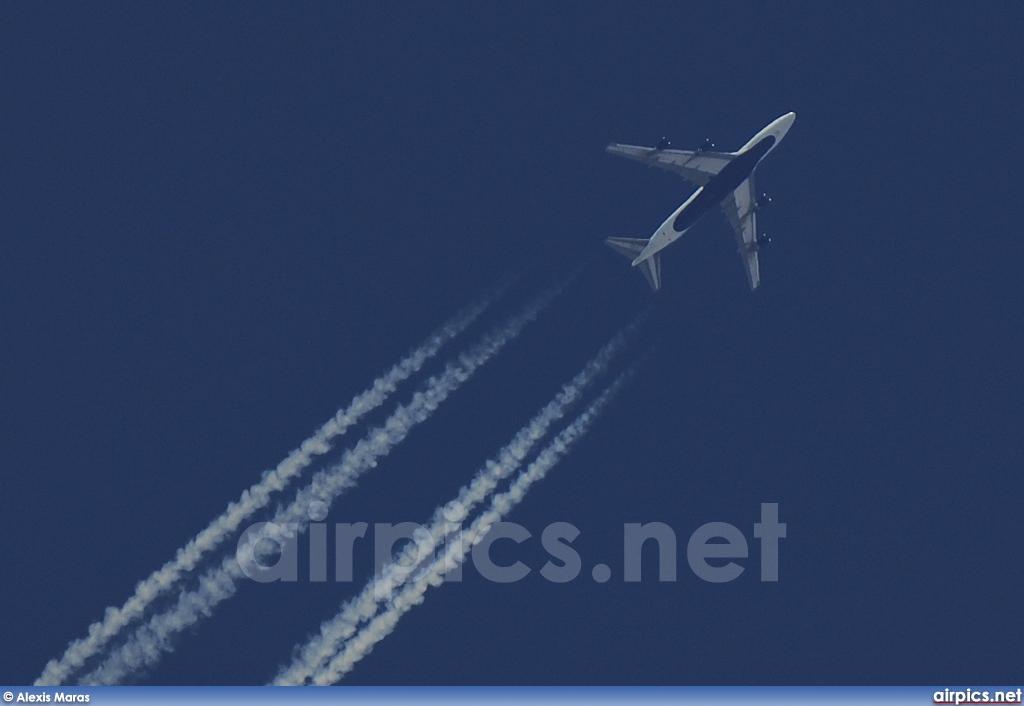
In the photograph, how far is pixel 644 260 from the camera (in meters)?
95.4

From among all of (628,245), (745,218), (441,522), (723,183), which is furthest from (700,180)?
(441,522)

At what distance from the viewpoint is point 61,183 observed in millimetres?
103625

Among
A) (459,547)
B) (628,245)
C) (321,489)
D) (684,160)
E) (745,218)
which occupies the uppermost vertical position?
(684,160)

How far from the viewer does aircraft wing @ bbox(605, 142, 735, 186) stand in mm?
92375

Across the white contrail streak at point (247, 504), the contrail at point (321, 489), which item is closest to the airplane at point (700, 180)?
the contrail at point (321, 489)

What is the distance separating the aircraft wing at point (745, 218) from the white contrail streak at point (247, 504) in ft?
64.5

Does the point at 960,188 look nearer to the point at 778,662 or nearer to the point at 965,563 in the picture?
the point at 965,563

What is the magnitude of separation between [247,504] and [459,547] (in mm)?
15365

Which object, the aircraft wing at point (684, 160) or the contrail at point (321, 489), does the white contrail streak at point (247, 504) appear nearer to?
the contrail at point (321, 489)

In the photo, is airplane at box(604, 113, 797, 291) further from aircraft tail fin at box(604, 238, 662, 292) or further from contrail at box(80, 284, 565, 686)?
contrail at box(80, 284, 565, 686)

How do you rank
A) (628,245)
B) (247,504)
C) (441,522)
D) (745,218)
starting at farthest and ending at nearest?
(745,218) < (628,245) < (441,522) < (247,504)

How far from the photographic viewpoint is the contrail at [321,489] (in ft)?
279

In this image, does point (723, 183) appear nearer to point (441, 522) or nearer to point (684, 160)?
point (684, 160)

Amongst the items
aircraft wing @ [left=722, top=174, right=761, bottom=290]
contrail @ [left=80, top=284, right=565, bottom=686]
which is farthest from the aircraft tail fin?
aircraft wing @ [left=722, top=174, right=761, bottom=290]
